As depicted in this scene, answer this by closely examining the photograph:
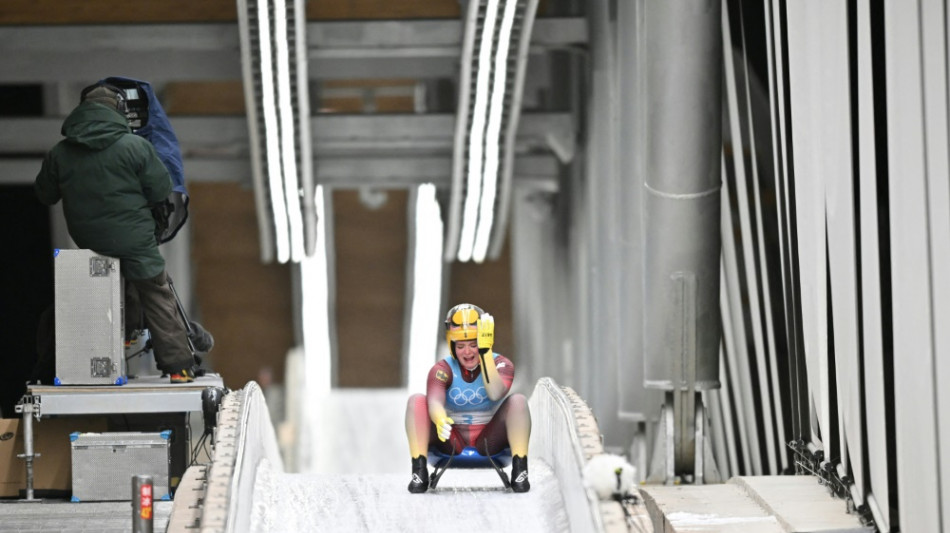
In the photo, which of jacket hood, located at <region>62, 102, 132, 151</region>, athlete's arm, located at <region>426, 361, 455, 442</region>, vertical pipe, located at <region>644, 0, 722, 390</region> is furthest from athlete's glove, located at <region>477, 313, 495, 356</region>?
vertical pipe, located at <region>644, 0, 722, 390</region>

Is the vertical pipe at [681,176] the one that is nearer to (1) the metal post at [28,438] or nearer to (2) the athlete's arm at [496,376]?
(2) the athlete's arm at [496,376]

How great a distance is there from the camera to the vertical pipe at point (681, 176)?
10.9 metres

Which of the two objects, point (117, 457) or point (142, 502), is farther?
point (117, 457)

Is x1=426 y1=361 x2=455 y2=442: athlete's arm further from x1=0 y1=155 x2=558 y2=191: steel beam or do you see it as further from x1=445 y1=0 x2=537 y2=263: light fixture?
x1=0 y1=155 x2=558 y2=191: steel beam

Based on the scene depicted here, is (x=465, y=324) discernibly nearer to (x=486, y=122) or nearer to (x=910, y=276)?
(x=910, y=276)

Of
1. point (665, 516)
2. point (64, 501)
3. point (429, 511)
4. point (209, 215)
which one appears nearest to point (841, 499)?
point (665, 516)

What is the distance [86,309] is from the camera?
8.99 metres

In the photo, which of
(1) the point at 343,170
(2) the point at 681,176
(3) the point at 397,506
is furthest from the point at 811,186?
(1) the point at 343,170

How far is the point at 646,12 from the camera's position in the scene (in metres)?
11.0

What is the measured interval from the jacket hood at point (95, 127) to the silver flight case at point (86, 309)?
0.71 meters

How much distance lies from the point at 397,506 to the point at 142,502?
170cm

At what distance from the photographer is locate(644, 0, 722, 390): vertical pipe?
10.9 m

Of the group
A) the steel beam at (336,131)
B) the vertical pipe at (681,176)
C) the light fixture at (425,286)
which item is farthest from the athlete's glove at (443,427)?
the light fixture at (425,286)

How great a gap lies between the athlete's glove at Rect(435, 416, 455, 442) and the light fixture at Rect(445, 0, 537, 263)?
6120 millimetres
